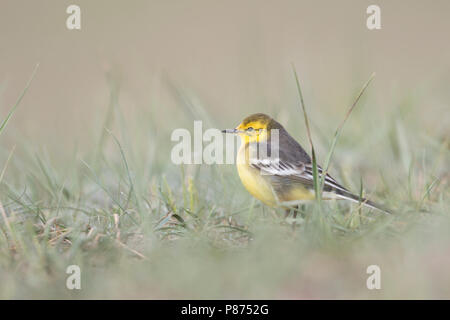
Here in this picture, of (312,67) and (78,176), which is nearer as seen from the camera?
(78,176)

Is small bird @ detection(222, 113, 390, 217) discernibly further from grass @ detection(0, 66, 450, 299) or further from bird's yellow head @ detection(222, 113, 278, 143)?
grass @ detection(0, 66, 450, 299)

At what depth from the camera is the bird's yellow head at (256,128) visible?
4586 mm

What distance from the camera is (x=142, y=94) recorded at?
21.3ft

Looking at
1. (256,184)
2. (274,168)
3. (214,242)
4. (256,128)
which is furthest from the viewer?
(256,128)

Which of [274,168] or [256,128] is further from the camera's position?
[256,128]

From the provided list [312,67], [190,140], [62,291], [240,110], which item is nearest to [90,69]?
[312,67]

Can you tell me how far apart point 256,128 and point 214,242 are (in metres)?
1.57

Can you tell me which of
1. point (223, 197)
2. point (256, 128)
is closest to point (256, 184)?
point (223, 197)

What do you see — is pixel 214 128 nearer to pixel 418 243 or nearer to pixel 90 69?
pixel 418 243

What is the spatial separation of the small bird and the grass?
170mm

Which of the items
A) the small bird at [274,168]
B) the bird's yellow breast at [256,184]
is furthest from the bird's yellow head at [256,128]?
the bird's yellow breast at [256,184]

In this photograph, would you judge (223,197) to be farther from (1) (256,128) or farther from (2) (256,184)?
(1) (256,128)

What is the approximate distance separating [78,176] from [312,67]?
4760mm

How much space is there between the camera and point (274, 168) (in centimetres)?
431
